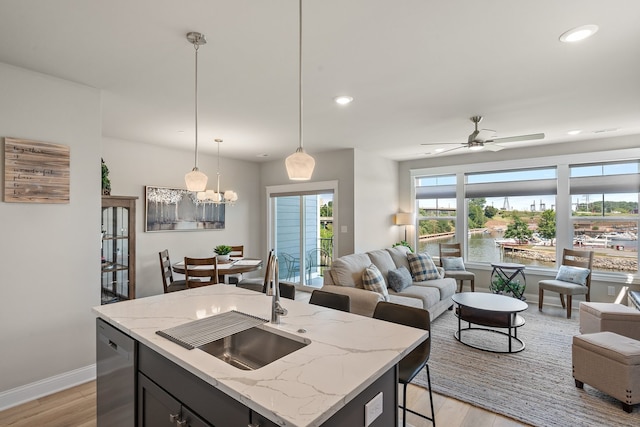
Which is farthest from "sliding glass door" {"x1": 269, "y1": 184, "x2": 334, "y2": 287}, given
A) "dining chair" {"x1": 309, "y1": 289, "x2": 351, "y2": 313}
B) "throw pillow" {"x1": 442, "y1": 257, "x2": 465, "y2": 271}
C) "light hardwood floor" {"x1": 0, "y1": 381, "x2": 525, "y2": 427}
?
"light hardwood floor" {"x1": 0, "y1": 381, "x2": 525, "y2": 427}

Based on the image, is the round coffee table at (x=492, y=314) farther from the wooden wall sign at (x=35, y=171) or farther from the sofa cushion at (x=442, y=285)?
the wooden wall sign at (x=35, y=171)

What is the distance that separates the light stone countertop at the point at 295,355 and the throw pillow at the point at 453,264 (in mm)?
4115

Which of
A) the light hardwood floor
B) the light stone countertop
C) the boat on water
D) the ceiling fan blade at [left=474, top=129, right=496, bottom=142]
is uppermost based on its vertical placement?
the ceiling fan blade at [left=474, top=129, right=496, bottom=142]

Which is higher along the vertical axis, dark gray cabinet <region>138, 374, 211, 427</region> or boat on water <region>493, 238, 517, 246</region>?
boat on water <region>493, 238, 517, 246</region>

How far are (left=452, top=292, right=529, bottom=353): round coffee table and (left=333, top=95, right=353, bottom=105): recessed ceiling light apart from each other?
255cm

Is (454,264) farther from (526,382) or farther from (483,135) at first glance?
(526,382)

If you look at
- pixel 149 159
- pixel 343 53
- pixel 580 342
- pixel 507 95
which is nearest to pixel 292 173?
pixel 343 53

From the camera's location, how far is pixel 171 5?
1.73m

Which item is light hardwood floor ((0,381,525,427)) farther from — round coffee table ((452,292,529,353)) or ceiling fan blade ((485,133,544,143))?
ceiling fan blade ((485,133,544,143))

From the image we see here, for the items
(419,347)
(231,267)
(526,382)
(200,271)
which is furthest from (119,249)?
(526,382)

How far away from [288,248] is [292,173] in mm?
4744

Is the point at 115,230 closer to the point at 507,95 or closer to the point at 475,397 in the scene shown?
the point at 475,397

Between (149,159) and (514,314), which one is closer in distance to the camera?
(514,314)

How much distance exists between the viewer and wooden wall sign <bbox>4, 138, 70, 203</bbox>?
2352 mm
